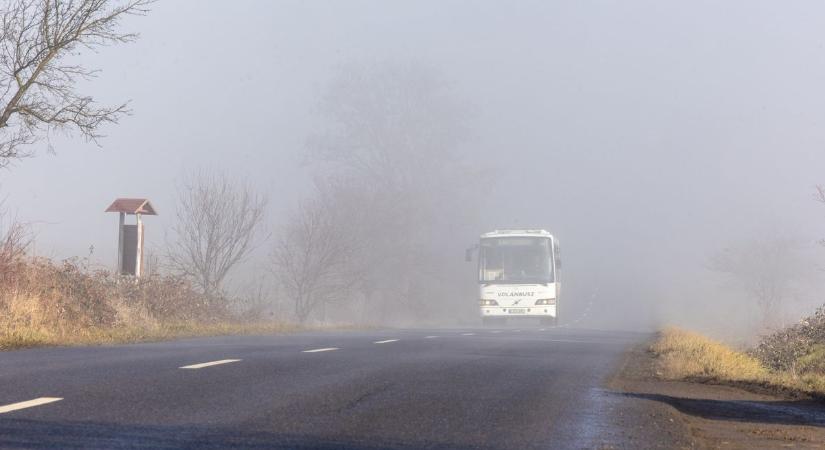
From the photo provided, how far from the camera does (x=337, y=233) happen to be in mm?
39781

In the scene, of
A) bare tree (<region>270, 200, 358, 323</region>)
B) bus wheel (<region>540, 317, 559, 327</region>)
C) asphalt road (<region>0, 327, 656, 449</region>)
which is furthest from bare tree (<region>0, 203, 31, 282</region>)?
bus wheel (<region>540, 317, 559, 327</region>)

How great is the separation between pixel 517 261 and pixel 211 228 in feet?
42.5

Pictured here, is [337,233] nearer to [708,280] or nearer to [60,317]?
[60,317]

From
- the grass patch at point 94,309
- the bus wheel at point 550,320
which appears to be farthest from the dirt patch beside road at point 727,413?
the bus wheel at point 550,320

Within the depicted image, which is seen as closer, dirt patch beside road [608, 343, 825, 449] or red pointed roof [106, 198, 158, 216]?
dirt patch beside road [608, 343, 825, 449]

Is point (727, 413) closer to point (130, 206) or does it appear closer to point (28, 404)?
point (28, 404)

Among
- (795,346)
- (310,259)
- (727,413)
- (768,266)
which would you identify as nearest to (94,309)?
(795,346)

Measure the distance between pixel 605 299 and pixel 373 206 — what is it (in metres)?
54.1

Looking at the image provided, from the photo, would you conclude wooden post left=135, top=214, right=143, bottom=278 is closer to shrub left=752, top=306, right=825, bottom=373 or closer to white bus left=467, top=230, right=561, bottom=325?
shrub left=752, top=306, right=825, bottom=373

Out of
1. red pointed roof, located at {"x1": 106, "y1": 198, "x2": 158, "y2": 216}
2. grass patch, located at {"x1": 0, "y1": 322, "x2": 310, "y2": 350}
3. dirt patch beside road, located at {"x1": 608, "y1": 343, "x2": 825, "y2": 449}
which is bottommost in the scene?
dirt patch beside road, located at {"x1": 608, "y1": 343, "x2": 825, "y2": 449}

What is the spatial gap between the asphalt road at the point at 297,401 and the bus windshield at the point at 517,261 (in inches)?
1054

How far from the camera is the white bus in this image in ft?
135

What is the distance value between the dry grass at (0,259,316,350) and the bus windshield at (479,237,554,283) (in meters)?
Result: 15.2

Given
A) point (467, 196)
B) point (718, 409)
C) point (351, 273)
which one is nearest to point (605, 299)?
point (467, 196)
